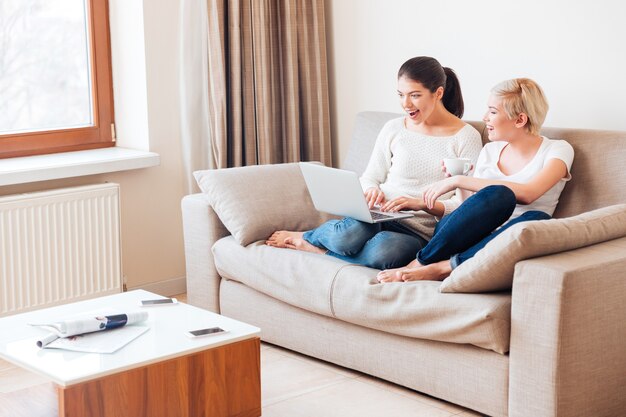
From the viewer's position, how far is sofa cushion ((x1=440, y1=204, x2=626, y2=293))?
2631 mm

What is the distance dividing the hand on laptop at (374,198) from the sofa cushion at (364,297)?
0.84ft

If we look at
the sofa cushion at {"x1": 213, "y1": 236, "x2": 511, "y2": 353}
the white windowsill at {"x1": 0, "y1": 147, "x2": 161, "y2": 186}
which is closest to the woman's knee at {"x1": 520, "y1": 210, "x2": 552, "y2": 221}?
the sofa cushion at {"x1": 213, "y1": 236, "x2": 511, "y2": 353}

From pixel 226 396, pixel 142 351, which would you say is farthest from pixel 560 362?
pixel 142 351

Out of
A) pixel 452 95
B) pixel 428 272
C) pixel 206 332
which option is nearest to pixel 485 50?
pixel 452 95

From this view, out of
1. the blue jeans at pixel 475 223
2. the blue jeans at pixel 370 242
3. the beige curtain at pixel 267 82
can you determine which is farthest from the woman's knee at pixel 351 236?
the beige curtain at pixel 267 82

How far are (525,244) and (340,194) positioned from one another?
826 mm

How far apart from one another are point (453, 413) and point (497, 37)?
1707 mm

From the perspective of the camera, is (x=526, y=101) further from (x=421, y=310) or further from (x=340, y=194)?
(x=421, y=310)

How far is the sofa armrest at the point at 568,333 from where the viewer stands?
256 centimetres

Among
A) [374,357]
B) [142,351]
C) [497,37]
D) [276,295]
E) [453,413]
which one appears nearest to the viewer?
[142,351]

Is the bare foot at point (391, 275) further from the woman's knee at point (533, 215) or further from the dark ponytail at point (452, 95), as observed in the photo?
the dark ponytail at point (452, 95)

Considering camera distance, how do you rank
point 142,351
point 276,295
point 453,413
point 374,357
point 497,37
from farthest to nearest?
point 497,37 → point 276,295 → point 374,357 → point 453,413 → point 142,351

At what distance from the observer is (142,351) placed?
8.25 feet

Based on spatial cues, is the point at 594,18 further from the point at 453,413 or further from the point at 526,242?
the point at 453,413
